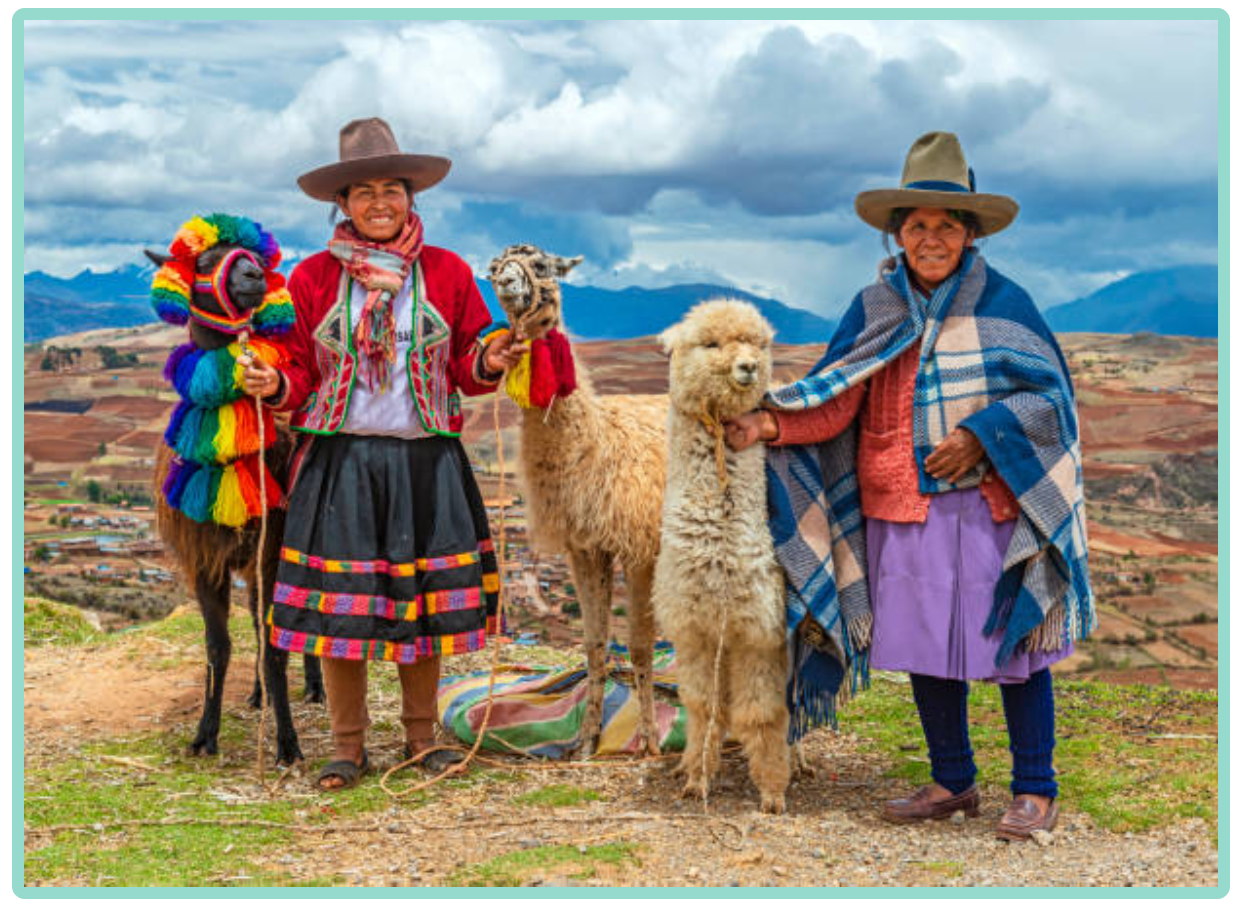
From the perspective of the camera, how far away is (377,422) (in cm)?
453

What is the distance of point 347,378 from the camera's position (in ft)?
14.7

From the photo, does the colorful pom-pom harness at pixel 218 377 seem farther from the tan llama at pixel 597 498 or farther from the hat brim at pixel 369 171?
the tan llama at pixel 597 498

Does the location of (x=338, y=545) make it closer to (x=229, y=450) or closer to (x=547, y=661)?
(x=229, y=450)

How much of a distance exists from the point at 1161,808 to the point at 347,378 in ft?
11.2

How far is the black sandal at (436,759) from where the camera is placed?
490 cm

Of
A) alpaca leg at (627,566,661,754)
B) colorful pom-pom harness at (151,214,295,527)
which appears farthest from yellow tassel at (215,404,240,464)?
alpaca leg at (627,566,661,754)

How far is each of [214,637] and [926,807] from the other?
295 cm

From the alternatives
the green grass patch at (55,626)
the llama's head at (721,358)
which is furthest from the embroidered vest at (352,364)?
the green grass patch at (55,626)

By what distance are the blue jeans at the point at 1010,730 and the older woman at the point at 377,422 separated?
1.77 metres

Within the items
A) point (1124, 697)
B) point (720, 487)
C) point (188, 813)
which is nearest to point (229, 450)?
point (188, 813)

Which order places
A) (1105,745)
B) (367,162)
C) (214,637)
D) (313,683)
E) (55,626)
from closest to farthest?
1. (367,162)
2. (214,637)
3. (1105,745)
4. (313,683)
5. (55,626)

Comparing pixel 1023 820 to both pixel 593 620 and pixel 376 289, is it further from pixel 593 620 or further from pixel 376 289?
pixel 376 289

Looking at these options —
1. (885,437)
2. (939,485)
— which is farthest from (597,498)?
(939,485)

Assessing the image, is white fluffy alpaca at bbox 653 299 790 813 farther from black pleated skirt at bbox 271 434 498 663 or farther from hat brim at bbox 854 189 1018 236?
black pleated skirt at bbox 271 434 498 663
